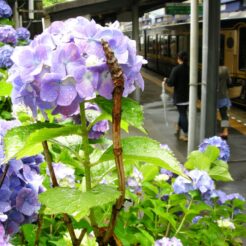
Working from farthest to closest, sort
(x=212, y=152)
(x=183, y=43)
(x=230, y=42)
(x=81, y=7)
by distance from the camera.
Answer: (x=183, y=43) < (x=230, y=42) < (x=81, y=7) < (x=212, y=152)

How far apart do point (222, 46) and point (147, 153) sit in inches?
590

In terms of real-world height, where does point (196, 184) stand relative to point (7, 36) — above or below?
below

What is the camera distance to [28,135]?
2.70ft

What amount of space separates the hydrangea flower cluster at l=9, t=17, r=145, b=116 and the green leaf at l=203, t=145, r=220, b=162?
1398mm

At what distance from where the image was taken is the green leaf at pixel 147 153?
794mm

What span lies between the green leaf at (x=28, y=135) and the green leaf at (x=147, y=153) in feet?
0.30

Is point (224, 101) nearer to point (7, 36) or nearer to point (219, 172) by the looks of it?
point (7, 36)

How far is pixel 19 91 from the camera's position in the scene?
0.81 m

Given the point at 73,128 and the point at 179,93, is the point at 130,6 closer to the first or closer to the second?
the point at 179,93

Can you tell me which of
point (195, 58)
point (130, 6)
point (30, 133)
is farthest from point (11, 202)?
point (130, 6)

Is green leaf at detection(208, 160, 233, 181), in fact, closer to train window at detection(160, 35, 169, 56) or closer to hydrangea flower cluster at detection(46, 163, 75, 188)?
hydrangea flower cluster at detection(46, 163, 75, 188)

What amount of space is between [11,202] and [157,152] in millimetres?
386

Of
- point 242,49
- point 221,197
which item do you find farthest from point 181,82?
point 221,197

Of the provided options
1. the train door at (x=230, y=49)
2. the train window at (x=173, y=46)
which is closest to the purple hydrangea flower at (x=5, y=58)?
the train door at (x=230, y=49)
